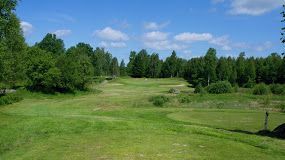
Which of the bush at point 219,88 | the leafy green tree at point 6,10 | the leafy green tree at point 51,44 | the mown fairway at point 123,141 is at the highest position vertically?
the leafy green tree at point 51,44

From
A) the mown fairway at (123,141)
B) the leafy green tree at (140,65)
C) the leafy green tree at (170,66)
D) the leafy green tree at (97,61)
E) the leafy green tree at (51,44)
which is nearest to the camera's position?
the mown fairway at (123,141)

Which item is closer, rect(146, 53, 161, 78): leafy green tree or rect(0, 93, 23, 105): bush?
rect(0, 93, 23, 105): bush

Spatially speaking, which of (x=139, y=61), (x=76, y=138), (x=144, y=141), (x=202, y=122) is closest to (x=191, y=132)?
(x=144, y=141)

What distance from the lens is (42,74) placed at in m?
68.8

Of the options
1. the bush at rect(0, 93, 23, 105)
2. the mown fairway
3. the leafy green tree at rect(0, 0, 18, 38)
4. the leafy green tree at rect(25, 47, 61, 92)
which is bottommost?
the bush at rect(0, 93, 23, 105)

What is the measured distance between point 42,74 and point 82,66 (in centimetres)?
1087

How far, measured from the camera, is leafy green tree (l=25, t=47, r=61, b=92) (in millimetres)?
67688

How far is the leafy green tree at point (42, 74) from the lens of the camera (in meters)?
67.7

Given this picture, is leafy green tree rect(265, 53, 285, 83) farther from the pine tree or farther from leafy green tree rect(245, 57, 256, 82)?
the pine tree

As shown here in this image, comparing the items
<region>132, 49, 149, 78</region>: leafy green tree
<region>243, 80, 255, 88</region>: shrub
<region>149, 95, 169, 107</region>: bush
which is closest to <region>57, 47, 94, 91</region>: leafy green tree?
<region>149, 95, 169, 107</region>: bush

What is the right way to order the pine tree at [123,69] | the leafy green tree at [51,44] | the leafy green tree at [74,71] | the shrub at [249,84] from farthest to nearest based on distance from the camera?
the pine tree at [123,69] < the leafy green tree at [51,44] < the shrub at [249,84] < the leafy green tree at [74,71]

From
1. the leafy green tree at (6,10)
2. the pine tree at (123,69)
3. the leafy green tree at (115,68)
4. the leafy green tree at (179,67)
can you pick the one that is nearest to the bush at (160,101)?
the leafy green tree at (6,10)

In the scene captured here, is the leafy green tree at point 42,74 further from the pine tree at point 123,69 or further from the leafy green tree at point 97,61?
the pine tree at point 123,69

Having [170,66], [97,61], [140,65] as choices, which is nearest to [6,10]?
[97,61]
